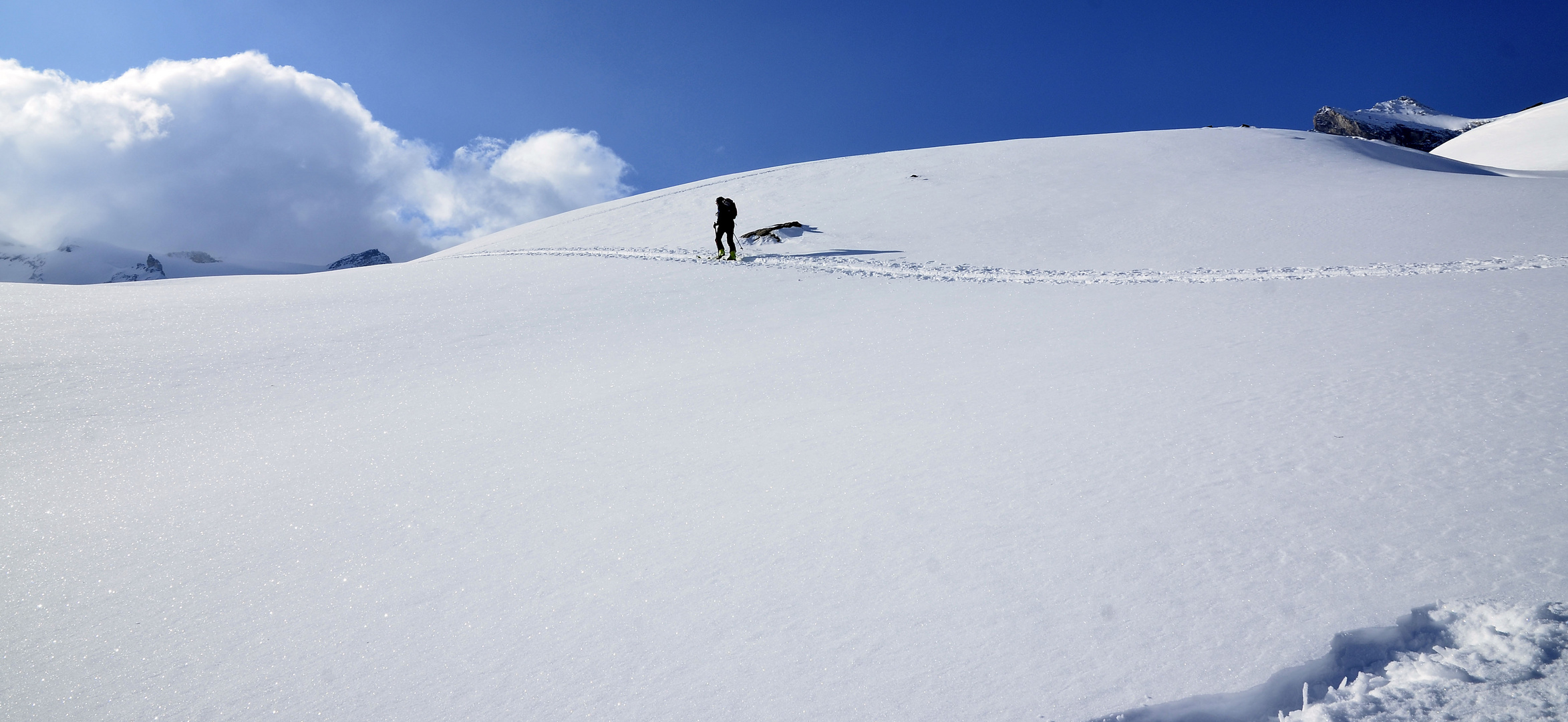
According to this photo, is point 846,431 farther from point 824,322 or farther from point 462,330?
point 462,330

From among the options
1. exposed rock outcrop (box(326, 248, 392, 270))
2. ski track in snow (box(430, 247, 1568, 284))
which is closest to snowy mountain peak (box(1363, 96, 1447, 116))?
ski track in snow (box(430, 247, 1568, 284))

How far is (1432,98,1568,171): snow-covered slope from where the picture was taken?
109 ft

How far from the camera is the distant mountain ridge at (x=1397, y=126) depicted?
276ft

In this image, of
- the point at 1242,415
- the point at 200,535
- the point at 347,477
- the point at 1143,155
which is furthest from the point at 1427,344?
the point at 1143,155

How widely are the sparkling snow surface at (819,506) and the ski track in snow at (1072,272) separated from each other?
0.54ft

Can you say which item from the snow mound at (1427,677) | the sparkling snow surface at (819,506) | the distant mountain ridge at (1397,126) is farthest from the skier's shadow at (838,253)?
the distant mountain ridge at (1397,126)

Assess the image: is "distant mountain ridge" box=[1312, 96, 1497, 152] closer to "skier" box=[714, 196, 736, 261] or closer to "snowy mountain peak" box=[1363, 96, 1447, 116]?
"snowy mountain peak" box=[1363, 96, 1447, 116]

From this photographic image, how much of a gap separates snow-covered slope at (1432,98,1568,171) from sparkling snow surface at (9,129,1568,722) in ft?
110

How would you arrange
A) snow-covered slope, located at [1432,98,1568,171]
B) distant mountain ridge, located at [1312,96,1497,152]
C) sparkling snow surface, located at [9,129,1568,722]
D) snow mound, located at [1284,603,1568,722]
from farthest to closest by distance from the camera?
1. distant mountain ridge, located at [1312,96,1497,152]
2. snow-covered slope, located at [1432,98,1568,171]
3. sparkling snow surface, located at [9,129,1568,722]
4. snow mound, located at [1284,603,1568,722]

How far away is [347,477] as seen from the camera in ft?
19.0

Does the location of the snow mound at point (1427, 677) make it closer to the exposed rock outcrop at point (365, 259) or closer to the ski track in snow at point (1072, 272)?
the ski track in snow at point (1072, 272)

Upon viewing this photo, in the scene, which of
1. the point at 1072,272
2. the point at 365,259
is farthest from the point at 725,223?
the point at 365,259

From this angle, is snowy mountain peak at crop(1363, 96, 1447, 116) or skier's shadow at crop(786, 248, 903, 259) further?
snowy mountain peak at crop(1363, 96, 1447, 116)

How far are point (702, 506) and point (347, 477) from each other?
3.23 m
